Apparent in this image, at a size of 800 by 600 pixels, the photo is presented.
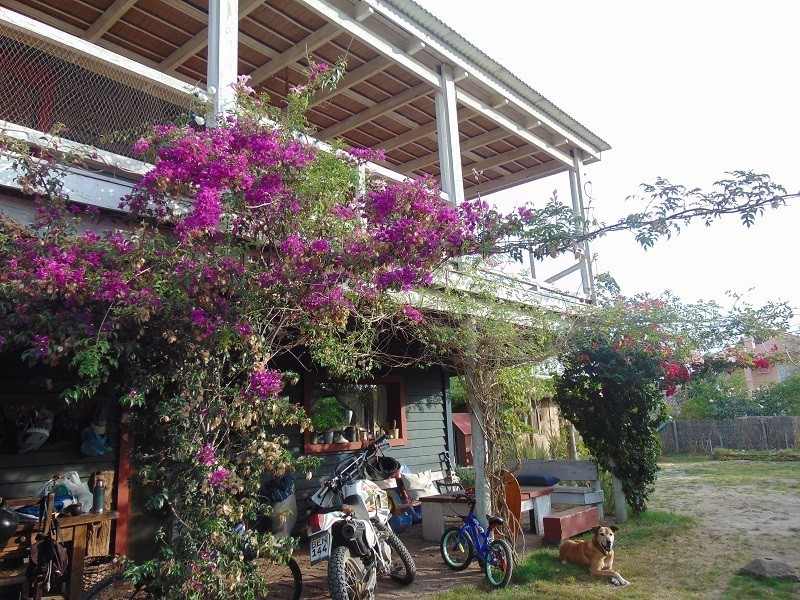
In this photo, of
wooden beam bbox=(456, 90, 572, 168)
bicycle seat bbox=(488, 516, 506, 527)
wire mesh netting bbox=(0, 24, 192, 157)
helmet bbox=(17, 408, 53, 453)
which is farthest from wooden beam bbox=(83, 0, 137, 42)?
bicycle seat bbox=(488, 516, 506, 527)

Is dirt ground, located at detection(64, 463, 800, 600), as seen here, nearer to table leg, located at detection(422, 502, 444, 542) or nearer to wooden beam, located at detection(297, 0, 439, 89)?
table leg, located at detection(422, 502, 444, 542)

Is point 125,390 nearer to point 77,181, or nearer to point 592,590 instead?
point 77,181

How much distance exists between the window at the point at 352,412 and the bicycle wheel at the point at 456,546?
2550mm

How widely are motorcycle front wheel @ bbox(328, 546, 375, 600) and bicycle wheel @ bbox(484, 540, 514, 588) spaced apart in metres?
1.24

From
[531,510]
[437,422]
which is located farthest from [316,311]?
[437,422]

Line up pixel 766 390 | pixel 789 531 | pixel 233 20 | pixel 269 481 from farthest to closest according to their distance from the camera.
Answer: pixel 766 390 < pixel 789 531 < pixel 269 481 < pixel 233 20

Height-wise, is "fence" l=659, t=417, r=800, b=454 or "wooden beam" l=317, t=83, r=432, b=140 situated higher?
"wooden beam" l=317, t=83, r=432, b=140

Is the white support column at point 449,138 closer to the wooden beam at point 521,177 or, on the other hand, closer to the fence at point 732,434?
the wooden beam at point 521,177

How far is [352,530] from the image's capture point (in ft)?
15.6

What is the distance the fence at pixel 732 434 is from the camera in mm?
19234

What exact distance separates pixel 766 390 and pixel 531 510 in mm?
18264

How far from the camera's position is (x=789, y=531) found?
25.2 feet

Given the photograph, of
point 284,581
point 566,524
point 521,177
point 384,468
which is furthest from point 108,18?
point 566,524

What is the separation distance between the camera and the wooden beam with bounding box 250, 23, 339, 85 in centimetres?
684
